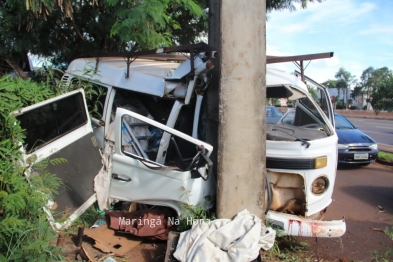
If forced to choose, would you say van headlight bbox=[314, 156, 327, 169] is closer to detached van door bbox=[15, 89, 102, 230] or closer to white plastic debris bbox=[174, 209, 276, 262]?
white plastic debris bbox=[174, 209, 276, 262]

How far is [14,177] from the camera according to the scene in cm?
290

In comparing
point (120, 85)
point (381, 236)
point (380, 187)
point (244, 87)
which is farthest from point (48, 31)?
point (380, 187)

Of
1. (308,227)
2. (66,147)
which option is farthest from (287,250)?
(66,147)

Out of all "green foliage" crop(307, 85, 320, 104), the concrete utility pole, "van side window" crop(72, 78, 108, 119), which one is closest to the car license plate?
"green foliage" crop(307, 85, 320, 104)

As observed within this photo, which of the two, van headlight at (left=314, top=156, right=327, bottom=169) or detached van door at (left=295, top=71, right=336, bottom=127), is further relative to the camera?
detached van door at (left=295, top=71, right=336, bottom=127)

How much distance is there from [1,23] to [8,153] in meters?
3.42

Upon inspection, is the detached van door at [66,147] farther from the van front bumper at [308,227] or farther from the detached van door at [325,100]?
the detached van door at [325,100]

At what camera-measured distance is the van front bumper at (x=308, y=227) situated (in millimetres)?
3520

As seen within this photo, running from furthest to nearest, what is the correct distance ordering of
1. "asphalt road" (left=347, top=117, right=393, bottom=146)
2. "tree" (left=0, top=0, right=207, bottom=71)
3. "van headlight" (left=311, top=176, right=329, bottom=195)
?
"asphalt road" (left=347, top=117, right=393, bottom=146) → "tree" (left=0, top=0, right=207, bottom=71) → "van headlight" (left=311, top=176, right=329, bottom=195)

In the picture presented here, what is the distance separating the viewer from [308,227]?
3.54 m

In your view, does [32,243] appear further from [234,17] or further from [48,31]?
[48,31]

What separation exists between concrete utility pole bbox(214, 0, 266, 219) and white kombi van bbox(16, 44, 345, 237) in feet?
0.72

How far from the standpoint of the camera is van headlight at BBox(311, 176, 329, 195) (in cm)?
381

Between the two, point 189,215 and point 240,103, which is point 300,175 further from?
point 189,215
